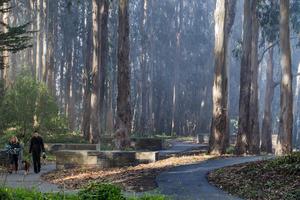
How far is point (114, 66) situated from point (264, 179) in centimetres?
4503

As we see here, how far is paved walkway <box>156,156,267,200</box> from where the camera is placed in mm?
11742

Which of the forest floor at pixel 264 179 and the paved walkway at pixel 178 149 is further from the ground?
the forest floor at pixel 264 179

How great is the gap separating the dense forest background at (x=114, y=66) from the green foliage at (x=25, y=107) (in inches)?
2.3

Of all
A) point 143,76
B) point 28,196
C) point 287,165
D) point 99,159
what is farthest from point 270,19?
point 28,196

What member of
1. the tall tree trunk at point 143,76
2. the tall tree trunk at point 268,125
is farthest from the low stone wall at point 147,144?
the tall tree trunk at point 143,76

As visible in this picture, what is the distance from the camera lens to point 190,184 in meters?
13.5

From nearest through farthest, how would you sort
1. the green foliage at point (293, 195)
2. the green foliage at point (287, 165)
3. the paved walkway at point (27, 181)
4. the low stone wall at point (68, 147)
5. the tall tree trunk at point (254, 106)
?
the green foliage at point (293, 195), the green foliage at point (287, 165), the paved walkway at point (27, 181), the low stone wall at point (68, 147), the tall tree trunk at point (254, 106)

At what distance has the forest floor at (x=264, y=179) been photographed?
38.4 ft

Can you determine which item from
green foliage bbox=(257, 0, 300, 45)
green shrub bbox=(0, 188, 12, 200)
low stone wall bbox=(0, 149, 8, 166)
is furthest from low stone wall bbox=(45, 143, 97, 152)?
green shrub bbox=(0, 188, 12, 200)

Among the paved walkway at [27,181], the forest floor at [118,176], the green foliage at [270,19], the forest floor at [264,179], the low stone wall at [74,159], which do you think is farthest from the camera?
the green foliage at [270,19]

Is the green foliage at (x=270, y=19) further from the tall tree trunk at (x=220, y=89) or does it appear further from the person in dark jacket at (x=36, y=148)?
the person in dark jacket at (x=36, y=148)

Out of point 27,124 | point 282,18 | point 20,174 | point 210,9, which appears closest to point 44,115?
point 27,124

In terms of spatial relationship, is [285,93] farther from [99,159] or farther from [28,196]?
[28,196]

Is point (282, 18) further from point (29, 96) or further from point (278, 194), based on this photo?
point (29, 96)
